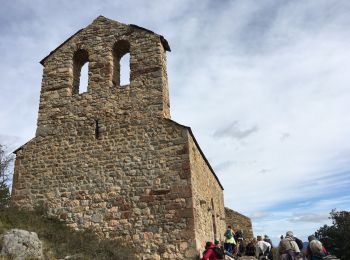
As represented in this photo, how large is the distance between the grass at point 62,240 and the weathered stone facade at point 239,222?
12.4 meters

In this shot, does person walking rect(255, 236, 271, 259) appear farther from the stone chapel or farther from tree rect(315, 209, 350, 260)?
tree rect(315, 209, 350, 260)

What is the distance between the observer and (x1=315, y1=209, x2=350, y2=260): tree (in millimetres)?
28047

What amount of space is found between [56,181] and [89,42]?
4.87 meters

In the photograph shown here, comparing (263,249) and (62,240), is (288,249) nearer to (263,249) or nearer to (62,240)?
(263,249)

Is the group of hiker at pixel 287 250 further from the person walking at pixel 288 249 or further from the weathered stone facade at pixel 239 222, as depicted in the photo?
the weathered stone facade at pixel 239 222

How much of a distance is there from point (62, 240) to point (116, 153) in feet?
9.15

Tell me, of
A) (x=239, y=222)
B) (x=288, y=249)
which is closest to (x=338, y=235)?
(x=239, y=222)

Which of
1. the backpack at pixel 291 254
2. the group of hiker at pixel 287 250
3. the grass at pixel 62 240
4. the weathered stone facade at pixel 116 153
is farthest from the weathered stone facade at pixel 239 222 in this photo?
the backpack at pixel 291 254

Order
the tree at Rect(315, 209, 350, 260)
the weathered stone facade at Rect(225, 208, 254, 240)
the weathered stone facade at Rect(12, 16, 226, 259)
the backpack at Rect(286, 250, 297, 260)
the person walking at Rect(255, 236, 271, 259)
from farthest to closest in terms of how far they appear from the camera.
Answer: the tree at Rect(315, 209, 350, 260) < the weathered stone facade at Rect(225, 208, 254, 240) < the person walking at Rect(255, 236, 271, 259) < the weathered stone facade at Rect(12, 16, 226, 259) < the backpack at Rect(286, 250, 297, 260)

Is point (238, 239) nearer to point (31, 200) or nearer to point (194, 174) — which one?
point (194, 174)

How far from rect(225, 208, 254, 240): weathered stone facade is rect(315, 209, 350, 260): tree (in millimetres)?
10773

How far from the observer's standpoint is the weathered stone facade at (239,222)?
20.5 m

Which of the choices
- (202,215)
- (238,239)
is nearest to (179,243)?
(202,215)

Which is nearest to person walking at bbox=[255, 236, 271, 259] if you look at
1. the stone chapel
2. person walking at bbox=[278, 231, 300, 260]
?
the stone chapel
